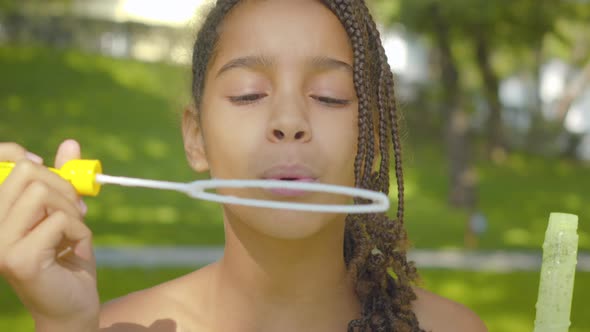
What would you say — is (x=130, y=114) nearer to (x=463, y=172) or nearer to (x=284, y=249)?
(x=463, y=172)

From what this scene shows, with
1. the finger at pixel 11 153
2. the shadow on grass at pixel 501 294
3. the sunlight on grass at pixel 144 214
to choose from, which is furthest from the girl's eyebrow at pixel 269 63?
the sunlight on grass at pixel 144 214

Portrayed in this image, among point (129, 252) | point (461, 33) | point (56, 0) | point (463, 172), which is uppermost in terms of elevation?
point (56, 0)

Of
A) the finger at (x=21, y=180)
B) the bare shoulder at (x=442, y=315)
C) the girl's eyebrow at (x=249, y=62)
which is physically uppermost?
the girl's eyebrow at (x=249, y=62)

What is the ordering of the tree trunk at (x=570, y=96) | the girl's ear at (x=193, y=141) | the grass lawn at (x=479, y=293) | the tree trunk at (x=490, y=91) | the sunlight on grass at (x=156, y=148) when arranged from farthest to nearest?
the tree trunk at (x=570, y=96) → the sunlight on grass at (x=156, y=148) → the tree trunk at (x=490, y=91) → the grass lawn at (x=479, y=293) → the girl's ear at (x=193, y=141)

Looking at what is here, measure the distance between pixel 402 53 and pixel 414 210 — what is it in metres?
22.8

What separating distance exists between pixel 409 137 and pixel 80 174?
9.42 metres

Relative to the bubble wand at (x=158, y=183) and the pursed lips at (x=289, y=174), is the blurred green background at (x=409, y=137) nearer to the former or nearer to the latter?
the pursed lips at (x=289, y=174)

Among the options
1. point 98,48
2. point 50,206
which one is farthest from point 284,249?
point 98,48

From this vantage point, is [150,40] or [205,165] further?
[150,40]

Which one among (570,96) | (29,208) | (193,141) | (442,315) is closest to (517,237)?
(442,315)

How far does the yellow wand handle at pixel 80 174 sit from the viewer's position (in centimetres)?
153

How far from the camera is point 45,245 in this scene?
1498 millimetres

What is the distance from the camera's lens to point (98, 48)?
23.8 m

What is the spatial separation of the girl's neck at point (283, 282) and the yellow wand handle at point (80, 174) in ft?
2.03
